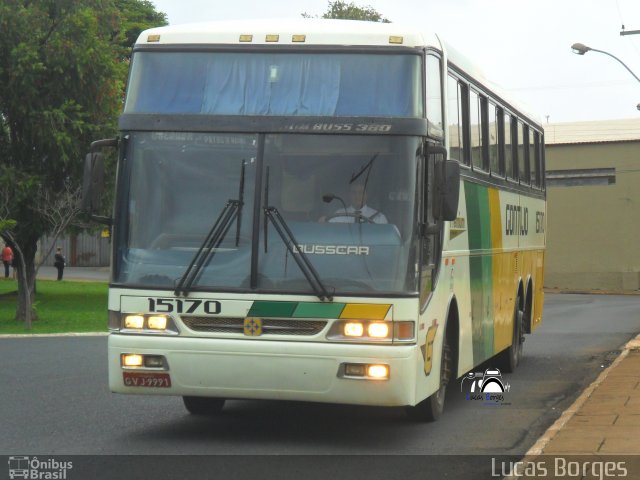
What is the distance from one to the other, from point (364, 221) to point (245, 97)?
1377mm

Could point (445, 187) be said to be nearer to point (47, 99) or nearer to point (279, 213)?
point (279, 213)

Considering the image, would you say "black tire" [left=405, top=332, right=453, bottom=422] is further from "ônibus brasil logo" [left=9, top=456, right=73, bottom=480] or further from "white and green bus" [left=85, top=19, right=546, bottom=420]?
"ônibus brasil logo" [left=9, top=456, right=73, bottom=480]

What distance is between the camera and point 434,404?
11.1 m

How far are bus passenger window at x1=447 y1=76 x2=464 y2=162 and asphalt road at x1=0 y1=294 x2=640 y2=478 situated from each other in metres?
2.41

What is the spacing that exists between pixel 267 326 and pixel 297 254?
0.57 m

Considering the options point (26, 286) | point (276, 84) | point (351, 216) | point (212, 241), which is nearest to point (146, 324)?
point (212, 241)

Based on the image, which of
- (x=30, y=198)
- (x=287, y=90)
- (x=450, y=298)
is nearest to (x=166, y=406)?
(x=450, y=298)

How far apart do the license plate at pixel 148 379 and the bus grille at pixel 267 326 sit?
0.43 m

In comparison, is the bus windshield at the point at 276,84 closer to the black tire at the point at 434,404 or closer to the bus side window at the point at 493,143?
the black tire at the point at 434,404

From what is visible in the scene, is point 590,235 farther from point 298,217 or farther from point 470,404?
point 298,217

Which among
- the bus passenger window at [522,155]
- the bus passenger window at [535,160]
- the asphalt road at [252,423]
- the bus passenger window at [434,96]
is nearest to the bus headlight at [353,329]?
the asphalt road at [252,423]

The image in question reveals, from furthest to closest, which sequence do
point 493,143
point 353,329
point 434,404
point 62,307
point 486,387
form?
point 62,307 < point 486,387 < point 493,143 < point 434,404 < point 353,329

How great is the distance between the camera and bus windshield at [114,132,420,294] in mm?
9492

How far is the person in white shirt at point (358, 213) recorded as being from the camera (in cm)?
959
